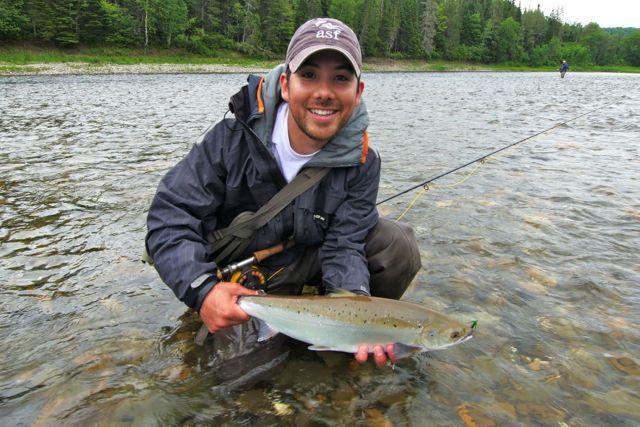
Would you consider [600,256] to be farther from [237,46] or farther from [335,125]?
[237,46]

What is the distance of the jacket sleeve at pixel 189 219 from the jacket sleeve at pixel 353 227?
82 centimetres

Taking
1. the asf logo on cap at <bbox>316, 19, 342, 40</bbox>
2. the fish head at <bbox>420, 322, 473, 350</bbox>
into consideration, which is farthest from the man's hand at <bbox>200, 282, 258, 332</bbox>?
the asf logo on cap at <bbox>316, 19, 342, 40</bbox>

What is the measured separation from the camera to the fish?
2.59 metres

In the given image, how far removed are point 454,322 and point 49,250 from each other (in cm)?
418

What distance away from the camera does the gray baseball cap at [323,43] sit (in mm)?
2756

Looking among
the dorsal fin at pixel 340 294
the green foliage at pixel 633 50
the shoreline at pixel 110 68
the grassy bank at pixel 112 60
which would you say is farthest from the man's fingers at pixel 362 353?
the green foliage at pixel 633 50

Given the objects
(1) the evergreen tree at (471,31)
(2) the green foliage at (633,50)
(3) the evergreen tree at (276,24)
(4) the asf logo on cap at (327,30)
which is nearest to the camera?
(4) the asf logo on cap at (327,30)

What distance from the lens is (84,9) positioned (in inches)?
2422

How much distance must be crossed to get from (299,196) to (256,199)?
0.31 m

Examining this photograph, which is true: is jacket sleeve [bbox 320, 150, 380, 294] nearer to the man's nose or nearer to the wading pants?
the wading pants

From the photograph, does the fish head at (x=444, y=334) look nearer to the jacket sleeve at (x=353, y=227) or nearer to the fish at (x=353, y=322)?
the fish at (x=353, y=322)

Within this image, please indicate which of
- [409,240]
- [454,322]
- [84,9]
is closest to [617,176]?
[409,240]

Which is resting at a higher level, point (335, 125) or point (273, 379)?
point (335, 125)

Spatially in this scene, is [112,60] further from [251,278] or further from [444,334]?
[444,334]
